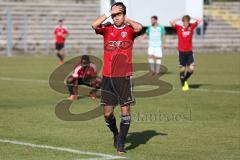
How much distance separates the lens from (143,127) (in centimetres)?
1392

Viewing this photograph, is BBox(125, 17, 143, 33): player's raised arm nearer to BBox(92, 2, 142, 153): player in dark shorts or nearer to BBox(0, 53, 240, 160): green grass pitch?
BBox(92, 2, 142, 153): player in dark shorts

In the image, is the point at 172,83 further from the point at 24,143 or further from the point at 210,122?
the point at 24,143

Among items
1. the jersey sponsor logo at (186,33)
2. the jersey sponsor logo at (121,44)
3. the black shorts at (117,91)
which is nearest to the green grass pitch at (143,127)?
the black shorts at (117,91)

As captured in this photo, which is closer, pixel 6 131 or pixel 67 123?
pixel 6 131

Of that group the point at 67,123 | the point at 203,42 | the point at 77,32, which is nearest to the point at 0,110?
the point at 67,123

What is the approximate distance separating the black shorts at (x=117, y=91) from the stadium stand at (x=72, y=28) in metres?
34.2

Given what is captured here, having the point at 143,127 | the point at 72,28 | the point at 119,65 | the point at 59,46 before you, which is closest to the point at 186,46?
the point at 143,127

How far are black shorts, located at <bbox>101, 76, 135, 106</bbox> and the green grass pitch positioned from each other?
0.78 m

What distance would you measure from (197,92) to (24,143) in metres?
10.3

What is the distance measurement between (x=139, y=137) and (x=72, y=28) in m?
37.2

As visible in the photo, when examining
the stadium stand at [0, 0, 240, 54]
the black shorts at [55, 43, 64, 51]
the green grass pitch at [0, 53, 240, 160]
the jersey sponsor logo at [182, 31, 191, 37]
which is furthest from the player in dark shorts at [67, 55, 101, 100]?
the stadium stand at [0, 0, 240, 54]

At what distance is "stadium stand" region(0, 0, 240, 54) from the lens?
4650cm

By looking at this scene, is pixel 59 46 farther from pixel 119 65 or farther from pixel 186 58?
pixel 119 65

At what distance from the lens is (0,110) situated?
16.3 m
